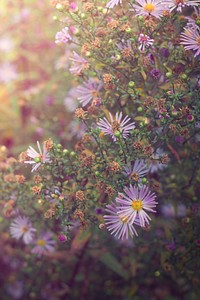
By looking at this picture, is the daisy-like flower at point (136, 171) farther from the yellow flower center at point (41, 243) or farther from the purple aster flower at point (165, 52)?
the yellow flower center at point (41, 243)

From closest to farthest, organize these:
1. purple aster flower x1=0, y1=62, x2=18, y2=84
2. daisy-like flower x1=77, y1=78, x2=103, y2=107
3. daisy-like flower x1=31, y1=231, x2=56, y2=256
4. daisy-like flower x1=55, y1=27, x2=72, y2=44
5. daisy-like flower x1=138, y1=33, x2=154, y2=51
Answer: daisy-like flower x1=138, y1=33, x2=154, y2=51, daisy-like flower x1=55, y1=27, x2=72, y2=44, daisy-like flower x1=77, y1=78, x2=103, y2=107, daisy-like flower x1=31, y1=231, x2=56, y2=256, purple aster flower x1=0, y1=62, x2=18, y2=84

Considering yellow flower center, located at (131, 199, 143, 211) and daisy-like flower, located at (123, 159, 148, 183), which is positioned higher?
daisy-like flower, located at (123, 159, 148, 183)

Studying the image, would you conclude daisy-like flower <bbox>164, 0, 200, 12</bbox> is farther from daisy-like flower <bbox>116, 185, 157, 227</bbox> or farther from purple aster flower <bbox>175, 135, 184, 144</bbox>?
daisy-like flower <bbox>116, 185, 157, 227</bbox>

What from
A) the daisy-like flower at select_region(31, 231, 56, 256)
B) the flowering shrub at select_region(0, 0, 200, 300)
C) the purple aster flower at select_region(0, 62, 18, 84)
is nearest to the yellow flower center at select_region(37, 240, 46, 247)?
the daisy-like flower at select_region(31, 231, 56, 256)

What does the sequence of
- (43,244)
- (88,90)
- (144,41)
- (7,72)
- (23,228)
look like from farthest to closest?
(7,72), (43,244), (23,228), (88,90), (144,41)

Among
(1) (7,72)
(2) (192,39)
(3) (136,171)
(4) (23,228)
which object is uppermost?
(1) (7,72)

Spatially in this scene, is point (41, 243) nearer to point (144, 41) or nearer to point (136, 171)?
point (136, 171)

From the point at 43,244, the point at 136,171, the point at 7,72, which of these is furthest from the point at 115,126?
the point at 7,72

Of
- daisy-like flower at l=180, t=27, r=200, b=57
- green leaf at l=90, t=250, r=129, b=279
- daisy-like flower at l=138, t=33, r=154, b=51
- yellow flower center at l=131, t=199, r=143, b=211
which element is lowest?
yellow flower center at l=131, t=199, r=143, b=211

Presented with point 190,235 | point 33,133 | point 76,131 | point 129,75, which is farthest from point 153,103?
point 33,133
